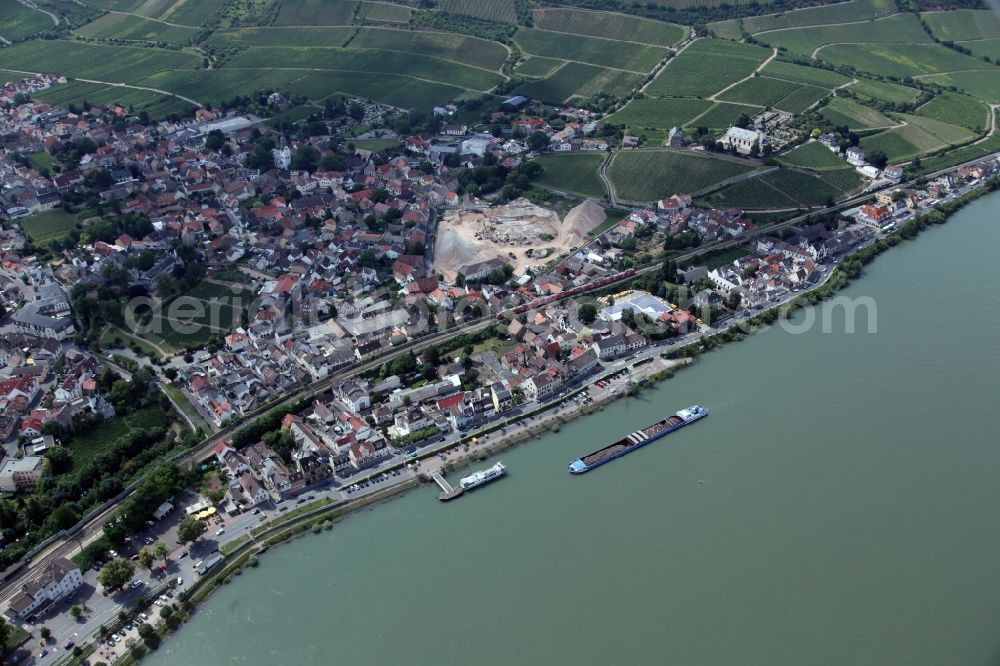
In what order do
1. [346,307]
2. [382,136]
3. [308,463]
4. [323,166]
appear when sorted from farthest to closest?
Result: [382,136], [323,166], [346,307], [308,463]

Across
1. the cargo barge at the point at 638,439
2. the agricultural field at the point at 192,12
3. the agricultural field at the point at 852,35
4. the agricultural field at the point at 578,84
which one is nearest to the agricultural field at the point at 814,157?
the agricultural field at the point at 578,84

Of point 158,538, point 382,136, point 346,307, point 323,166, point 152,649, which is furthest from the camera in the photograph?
point 382,136

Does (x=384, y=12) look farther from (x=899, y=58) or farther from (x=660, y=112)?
(x=899, y=58)

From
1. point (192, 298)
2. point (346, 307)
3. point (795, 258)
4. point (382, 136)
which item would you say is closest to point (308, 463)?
point (346, 307)

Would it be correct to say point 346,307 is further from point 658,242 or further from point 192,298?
point 658,242

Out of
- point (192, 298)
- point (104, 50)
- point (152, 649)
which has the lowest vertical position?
point (152, 649)

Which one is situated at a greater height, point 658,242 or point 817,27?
point 817,27

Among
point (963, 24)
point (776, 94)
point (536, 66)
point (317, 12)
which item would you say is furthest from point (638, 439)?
point (963, 24)
